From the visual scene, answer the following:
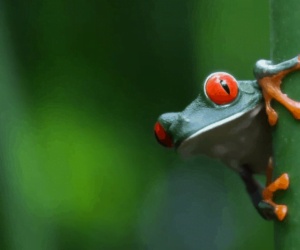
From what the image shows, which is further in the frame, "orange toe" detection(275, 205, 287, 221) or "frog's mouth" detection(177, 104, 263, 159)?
"frog's mouth" detection(177, 104, 263, 159)

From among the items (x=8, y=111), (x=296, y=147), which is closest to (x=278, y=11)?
(x=296, y=147)

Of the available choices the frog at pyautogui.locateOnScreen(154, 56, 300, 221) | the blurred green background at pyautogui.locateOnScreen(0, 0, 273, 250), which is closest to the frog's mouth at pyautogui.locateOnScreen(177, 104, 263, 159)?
the frog at pyautogui.locateOnScreen(154, 56, 300, 221)

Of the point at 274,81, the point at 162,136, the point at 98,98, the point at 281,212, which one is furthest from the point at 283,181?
the point at 98,98

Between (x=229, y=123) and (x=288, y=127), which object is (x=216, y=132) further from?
(x=288, y=127)

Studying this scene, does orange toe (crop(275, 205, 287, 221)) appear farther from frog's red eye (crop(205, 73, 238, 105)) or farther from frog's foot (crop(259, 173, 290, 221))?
frog's red eye (crop(205, 73, 238, 105))

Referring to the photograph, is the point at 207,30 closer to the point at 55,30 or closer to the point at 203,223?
the point at 55,30

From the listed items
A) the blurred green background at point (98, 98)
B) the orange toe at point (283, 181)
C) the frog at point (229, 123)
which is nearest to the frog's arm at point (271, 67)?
the frog at point (229, 123)
